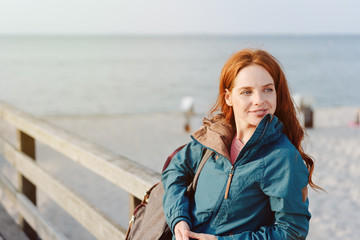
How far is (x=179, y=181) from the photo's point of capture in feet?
4.68

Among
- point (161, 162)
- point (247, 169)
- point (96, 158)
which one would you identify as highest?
point (247, 169)

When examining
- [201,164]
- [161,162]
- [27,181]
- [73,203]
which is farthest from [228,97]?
[161,162]

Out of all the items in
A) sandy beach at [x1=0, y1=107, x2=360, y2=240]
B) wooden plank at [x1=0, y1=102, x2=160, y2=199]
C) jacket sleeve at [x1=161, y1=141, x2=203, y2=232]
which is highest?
jacket sleeve at [x1=161, y1=141, x2=203, y2=232]

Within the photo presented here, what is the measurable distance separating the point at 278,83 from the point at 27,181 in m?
2.48

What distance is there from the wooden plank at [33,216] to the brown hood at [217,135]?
1.45m

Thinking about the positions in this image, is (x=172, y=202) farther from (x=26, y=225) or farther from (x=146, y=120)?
(x=146, y=120)

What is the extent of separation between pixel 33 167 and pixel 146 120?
34.2ft

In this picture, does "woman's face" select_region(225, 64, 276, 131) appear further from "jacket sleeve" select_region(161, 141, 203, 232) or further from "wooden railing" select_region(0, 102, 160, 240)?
"wooden railing" select_region(0, 102, 160, 240)

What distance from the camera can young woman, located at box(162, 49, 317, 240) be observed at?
1140mm

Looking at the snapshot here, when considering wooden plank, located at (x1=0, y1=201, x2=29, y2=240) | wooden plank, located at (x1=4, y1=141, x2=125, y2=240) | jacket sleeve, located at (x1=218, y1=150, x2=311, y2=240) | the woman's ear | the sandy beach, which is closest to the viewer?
jacket sleeve, located at (x1=218, y1=150, x2=311, y2=240)

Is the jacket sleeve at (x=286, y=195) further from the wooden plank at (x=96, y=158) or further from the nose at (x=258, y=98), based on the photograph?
the wooden plank at (x=96, y=158)

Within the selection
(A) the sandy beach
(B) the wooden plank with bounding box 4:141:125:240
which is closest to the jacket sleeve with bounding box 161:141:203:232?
(A) the sandy beach

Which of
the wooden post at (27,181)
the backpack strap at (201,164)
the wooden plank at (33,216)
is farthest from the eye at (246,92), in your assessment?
the wooden post at (27,181)

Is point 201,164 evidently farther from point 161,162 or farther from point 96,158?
point 161,162
